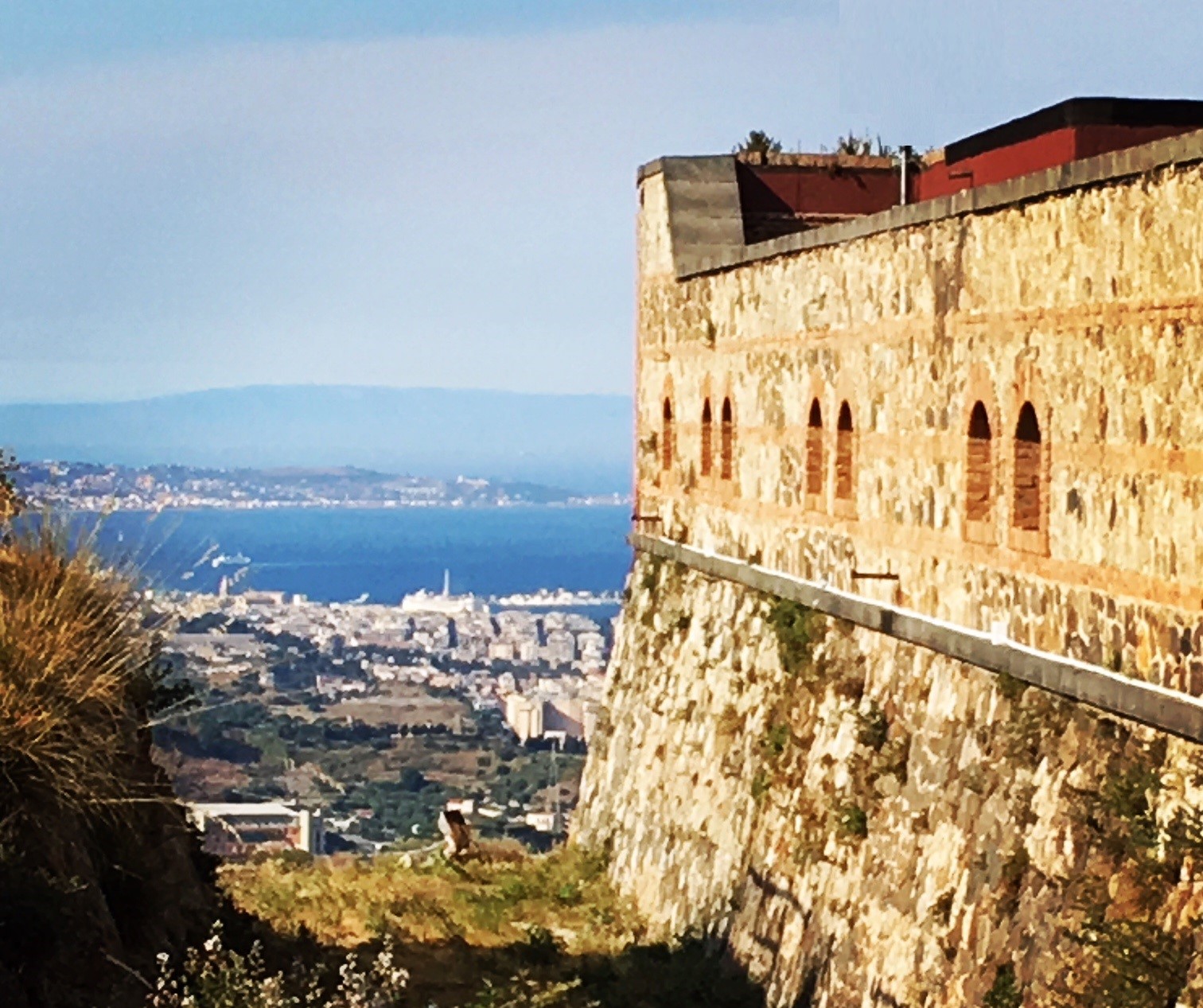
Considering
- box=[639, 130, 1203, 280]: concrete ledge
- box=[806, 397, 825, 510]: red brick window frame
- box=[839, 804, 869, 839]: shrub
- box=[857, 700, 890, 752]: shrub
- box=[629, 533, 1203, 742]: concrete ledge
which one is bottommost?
box=[839, 804, 869, 839]: shrub

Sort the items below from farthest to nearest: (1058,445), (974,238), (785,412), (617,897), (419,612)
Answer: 1. (419,612)
2. (617,897)
3. (785,412)
4. (974,238)
5. (1058,445)

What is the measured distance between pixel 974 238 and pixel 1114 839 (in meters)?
4.36

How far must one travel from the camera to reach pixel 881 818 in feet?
60.7

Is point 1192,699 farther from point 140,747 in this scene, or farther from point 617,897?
point 617,897

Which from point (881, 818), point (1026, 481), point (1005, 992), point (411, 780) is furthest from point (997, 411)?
point (411, 780)

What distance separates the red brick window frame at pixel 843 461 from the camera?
20.4 metres

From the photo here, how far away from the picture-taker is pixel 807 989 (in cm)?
1892

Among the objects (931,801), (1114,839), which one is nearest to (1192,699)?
(1114,839)

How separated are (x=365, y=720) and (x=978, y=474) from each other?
40.1 meters

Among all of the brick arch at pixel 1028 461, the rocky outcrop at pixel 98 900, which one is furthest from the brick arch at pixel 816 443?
the rocky outcrop at pixel 98 900

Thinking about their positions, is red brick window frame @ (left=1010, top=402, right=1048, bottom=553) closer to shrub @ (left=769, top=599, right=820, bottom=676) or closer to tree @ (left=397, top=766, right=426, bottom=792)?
shrub @ (left=769, top=599, right=820, bottom=676)

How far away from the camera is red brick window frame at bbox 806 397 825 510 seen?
69.9 ft

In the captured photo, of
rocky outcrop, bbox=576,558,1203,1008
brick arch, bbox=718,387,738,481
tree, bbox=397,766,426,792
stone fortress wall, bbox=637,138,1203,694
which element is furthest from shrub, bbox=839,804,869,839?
tree, bbox=397,766,426,792

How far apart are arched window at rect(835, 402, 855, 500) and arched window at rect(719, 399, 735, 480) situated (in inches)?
145
